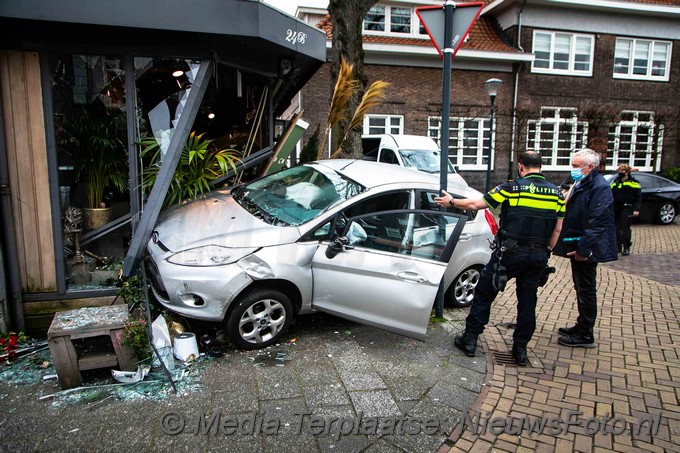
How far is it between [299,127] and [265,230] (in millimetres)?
2945

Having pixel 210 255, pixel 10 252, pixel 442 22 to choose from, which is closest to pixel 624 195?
pixel 442 22

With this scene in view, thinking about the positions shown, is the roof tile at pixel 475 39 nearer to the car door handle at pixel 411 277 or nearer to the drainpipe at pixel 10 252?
the drainpipe at pixel 10 252

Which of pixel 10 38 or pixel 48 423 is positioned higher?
pixel 10 38

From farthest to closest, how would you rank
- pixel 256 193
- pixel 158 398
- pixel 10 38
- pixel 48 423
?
pixel 256 193
pixel 10 38
pixel 158 398
pixel 48 423

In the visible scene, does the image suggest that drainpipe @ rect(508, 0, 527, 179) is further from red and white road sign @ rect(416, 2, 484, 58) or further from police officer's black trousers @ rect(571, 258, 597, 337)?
police officer's black trousers @ rect(571, 258, 597, 337)

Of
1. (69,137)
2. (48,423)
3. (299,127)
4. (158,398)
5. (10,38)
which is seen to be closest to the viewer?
(48,423)

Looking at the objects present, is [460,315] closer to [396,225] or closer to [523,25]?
[396,225]

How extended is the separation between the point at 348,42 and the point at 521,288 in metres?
5.86

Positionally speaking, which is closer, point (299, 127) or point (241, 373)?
point (241, 373)

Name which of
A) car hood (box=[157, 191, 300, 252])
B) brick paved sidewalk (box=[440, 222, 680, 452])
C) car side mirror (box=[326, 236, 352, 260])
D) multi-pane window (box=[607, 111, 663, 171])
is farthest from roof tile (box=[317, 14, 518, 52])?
car side mirror (box=[326, 236, 352, 260])

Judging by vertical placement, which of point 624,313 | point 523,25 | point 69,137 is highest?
point 523,25

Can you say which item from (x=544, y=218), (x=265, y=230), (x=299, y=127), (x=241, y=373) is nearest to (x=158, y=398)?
(x=241, y=373)

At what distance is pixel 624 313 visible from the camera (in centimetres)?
580

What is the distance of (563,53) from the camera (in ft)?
62.7
